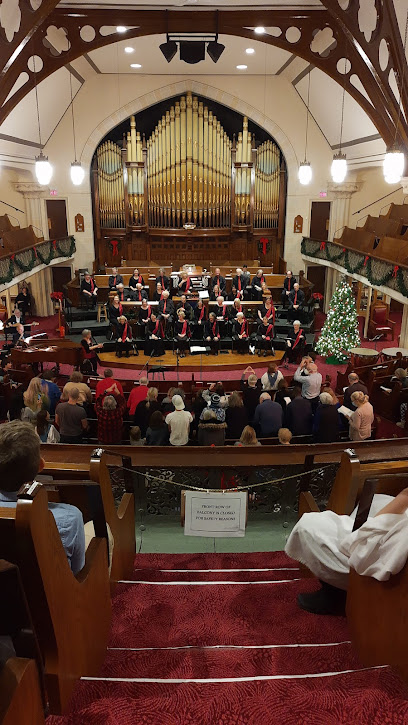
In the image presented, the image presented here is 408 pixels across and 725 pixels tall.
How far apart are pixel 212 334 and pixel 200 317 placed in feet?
2.30

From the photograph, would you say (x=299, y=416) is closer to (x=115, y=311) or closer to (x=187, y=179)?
(x=115, y=311)

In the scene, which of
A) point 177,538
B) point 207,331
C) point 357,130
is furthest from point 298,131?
point 177,538

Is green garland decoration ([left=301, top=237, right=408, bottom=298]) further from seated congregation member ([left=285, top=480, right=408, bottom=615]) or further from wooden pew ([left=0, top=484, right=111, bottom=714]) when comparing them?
wooden pew ([left=0, top=484, right=111, bottom=714])

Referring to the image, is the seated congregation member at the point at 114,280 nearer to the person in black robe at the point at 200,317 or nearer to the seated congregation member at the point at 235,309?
the person in black robe at the point at 200,317

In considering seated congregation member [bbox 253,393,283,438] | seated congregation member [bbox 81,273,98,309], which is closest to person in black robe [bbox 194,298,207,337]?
seated congregation member [bbox 81,273,98,309]

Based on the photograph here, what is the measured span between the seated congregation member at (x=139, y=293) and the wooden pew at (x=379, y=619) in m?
12.5

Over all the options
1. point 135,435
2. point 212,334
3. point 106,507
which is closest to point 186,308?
point 212,334

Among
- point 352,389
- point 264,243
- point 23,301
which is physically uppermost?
point 264,243

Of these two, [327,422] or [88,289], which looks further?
[88,289]

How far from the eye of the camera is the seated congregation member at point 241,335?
1343 cm

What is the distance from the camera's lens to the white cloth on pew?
265 centimetres

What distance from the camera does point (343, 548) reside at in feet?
8.58

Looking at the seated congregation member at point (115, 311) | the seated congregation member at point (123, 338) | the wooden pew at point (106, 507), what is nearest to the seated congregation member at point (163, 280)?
the seated congregation member at point (115, 311)

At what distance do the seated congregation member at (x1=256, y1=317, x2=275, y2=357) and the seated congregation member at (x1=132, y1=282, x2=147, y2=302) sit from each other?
3.38m
